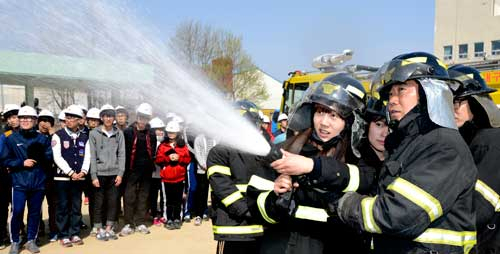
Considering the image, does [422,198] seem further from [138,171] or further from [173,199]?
[173,199]

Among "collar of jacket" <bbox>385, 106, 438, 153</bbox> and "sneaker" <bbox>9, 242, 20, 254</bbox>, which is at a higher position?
"collar of jacket" <bbox>385, 106, 438, 153</bbox>

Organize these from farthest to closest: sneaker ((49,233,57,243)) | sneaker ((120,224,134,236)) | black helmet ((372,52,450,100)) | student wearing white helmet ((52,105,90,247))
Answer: sneaker ((120,224,134,236)) < sneaker ((49,233,57,243)) < student wearing white helmet ((52,105,90,247)) < black helmet ((372,52,450,100))

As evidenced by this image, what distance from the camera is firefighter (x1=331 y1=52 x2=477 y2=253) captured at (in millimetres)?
1990

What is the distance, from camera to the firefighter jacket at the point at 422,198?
6.51ft

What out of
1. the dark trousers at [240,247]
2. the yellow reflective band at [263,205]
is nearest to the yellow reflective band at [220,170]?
the dark trousers at [240,247]

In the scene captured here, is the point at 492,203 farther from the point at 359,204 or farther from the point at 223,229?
the point at 223,229

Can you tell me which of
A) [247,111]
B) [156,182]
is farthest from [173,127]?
[247,111]

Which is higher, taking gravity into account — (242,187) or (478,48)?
(478,48)

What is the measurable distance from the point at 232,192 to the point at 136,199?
4.84 m

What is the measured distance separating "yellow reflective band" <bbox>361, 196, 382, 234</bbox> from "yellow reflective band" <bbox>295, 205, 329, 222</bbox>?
48 cm

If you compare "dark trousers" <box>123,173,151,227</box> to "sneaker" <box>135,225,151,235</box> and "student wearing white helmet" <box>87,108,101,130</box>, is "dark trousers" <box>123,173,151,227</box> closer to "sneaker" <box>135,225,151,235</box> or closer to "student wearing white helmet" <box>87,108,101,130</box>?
"sneaker" <box>135,225,151,235</box>

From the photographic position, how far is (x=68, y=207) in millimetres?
6902

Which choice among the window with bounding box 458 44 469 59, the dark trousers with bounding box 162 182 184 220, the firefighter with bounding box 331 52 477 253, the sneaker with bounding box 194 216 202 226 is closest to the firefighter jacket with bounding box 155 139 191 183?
the dark trousers with bounding box 162 182 184 220

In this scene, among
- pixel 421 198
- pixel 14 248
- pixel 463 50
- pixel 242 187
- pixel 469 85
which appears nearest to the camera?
pixel 421 198
